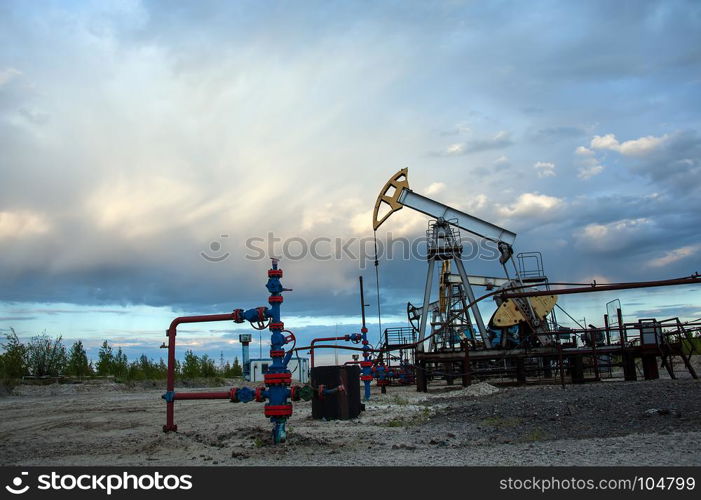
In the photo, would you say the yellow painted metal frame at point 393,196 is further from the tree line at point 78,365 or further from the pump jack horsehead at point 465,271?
the tree line at point 78,365

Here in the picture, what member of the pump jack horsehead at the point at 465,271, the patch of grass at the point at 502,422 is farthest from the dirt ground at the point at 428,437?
the pump jack horsehead at the point at 465,271

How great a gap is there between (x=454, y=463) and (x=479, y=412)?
522cm

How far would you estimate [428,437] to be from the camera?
845 centimetres

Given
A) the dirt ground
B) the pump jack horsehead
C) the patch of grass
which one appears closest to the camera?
the dirt ground

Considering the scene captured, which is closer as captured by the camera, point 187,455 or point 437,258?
point 187,455

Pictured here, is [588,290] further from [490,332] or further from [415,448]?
[490,332]

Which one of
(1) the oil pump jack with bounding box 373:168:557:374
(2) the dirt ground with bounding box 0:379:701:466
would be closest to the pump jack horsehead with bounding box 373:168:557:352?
(1) the oil pump jack with bounding box 373:168:557:374

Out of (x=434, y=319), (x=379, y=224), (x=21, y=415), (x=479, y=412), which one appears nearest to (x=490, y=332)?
(x=434, y=319)

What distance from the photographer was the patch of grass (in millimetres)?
9134

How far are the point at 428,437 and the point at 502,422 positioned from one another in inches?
68.6

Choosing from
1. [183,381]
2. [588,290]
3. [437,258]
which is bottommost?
[183,381]

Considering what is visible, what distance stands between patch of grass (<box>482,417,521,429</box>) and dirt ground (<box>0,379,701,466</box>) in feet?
0.06

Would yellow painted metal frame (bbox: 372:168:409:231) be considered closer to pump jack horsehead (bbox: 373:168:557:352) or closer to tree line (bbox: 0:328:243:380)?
pump jack horsehead (bbox: 373:168:557:352)
